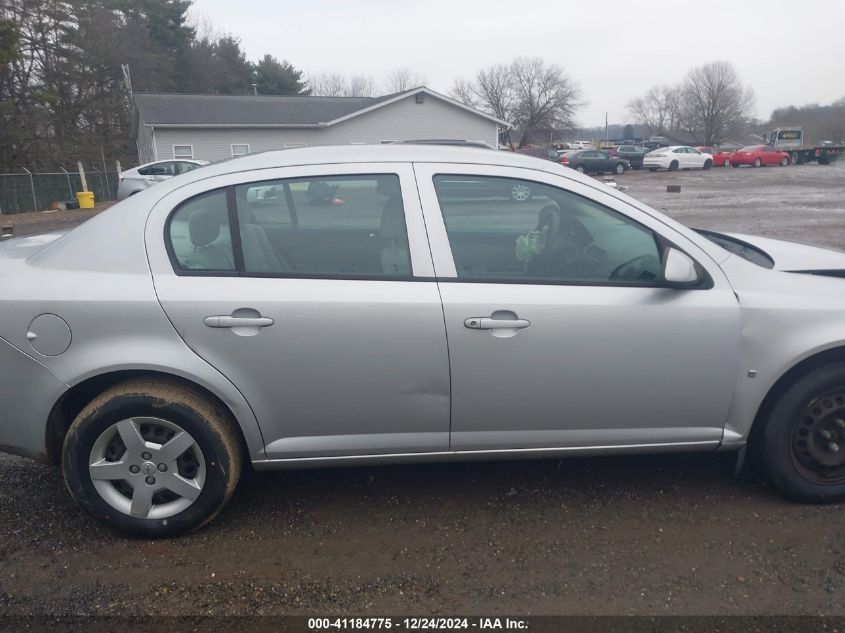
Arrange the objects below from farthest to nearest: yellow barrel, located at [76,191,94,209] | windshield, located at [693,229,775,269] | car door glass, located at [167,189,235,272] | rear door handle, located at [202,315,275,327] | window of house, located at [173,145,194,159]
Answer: window of house, located at [173,145,194,159], yellow barrel, located at [76,191,94,209], windshield, located at [693,229,775,269], car door glass, located at [167,189,235,272], rear door handle, located at [202,315,275,327]

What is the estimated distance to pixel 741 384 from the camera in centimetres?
310

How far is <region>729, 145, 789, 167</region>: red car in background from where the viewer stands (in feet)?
145

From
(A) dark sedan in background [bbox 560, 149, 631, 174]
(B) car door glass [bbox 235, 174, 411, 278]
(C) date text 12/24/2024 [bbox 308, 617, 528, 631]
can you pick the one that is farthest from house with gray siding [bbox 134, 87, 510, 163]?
(C) date text 12/24/2024 [bbox 308, 617, 528, 631]

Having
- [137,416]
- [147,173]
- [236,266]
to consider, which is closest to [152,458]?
[137,416]

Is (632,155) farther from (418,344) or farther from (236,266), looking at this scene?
(236,266)

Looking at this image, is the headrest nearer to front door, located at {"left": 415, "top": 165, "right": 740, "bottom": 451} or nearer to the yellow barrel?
front door, located at {"left": 415, "top": 165, "right": 740, "bottom": 451}

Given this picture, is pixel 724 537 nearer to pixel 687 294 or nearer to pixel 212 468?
pixel 687 294

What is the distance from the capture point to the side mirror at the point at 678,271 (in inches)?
117

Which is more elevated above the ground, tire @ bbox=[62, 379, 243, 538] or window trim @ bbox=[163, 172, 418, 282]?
window trim @ bbox=[163, 172, 418, 282]

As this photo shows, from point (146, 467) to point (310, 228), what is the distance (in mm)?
1256

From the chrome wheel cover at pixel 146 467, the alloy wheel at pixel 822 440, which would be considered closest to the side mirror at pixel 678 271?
the alloy wheel at pixel 822 440

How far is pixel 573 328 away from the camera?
2979 mm

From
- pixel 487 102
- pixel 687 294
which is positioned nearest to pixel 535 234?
pixel 687 294

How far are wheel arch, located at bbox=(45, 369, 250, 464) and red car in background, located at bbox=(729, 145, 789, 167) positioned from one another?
47255 millimetres
